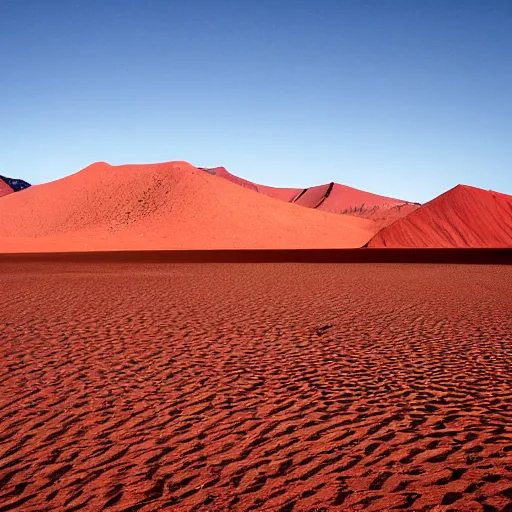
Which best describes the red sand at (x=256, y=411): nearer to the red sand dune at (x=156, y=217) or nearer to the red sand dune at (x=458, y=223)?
the red sand dune at (x=458, y=223)

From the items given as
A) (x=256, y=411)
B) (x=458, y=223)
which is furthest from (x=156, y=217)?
(x=256, y=411)

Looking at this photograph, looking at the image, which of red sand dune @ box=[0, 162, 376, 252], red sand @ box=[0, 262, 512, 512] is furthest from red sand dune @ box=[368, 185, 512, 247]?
red sand @ box=[0, 262, 512, 512]

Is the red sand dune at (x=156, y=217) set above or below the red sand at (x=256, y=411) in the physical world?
above

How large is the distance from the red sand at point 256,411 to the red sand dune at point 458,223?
2233 inches

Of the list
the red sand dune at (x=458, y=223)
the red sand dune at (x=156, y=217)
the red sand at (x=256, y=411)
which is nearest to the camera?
the red sand at (x=256, y=411)

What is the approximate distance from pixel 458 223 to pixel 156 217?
41014mm

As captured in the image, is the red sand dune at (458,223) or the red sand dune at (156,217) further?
the red sand dune at (156,217)

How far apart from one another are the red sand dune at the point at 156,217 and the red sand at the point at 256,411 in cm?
5844

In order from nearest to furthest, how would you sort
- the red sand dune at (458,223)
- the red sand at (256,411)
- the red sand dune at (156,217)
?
the red sand at (256,411), the red sand dune at (458,223), the red sand dune at (156,217)

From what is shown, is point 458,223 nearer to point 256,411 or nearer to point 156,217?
point 156,217

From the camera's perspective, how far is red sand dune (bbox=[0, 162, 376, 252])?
7412 cm

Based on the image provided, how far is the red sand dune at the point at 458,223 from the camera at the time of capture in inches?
2650

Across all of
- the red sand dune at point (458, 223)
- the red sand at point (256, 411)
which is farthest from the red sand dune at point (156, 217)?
the red sand at point (256, 411)

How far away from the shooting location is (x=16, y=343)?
10320mm
